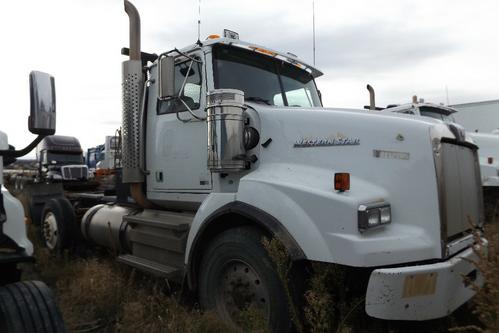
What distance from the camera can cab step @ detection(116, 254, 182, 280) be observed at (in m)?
3.89

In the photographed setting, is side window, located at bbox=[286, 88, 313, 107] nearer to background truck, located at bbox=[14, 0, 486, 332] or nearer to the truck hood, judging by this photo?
background truck, located at bbox=[14, 0, 486, 332]

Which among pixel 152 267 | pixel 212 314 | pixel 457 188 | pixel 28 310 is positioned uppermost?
pixel 457 188

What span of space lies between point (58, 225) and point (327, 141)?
4.70 metres

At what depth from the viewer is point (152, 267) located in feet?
13.6

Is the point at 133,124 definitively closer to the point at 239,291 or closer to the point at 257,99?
the point at 257,99

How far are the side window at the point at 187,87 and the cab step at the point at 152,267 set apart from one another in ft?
5.10

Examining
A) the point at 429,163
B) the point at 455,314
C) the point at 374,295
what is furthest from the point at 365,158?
the point at 455,314

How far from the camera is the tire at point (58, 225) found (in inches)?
245

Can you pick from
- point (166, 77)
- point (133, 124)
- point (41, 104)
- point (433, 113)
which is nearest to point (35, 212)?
point (133, 124)

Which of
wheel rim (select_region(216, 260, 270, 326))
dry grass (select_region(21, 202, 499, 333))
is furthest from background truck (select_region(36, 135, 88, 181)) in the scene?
wheel rim (select_region(216, 260, 270, 326))

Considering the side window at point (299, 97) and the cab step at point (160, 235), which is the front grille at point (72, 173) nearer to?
the cab step at point (160, 235)

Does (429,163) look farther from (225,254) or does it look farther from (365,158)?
(225,254)

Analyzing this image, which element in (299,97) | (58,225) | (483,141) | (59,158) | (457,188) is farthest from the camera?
(59,158)

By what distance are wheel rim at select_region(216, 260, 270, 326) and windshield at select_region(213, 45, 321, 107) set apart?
1623 millimetres
